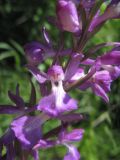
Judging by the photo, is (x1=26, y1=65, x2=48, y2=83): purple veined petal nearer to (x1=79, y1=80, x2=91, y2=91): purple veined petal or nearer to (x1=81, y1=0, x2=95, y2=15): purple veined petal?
(x1=79, y1=80, x2=91, y2=91): purple veined petal

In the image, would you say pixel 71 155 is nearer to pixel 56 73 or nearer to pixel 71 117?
pixel 71 117

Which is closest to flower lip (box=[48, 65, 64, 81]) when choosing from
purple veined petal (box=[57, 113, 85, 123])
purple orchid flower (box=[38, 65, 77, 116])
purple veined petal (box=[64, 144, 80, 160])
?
purple orchid flower (box=[38, 65, 77, 116])

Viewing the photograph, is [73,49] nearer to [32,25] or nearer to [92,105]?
[92,105]

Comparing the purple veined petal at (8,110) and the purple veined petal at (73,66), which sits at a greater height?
the purple veined petal at (73,66)

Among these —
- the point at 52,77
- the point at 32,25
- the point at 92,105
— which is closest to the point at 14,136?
the point at 52,77

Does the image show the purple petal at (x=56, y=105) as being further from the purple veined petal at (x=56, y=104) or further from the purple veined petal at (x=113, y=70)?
the purple veined petal at (x=113, y=70)

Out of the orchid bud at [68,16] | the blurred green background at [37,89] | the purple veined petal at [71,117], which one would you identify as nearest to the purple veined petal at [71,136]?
the purple veined petal at [71,117]
